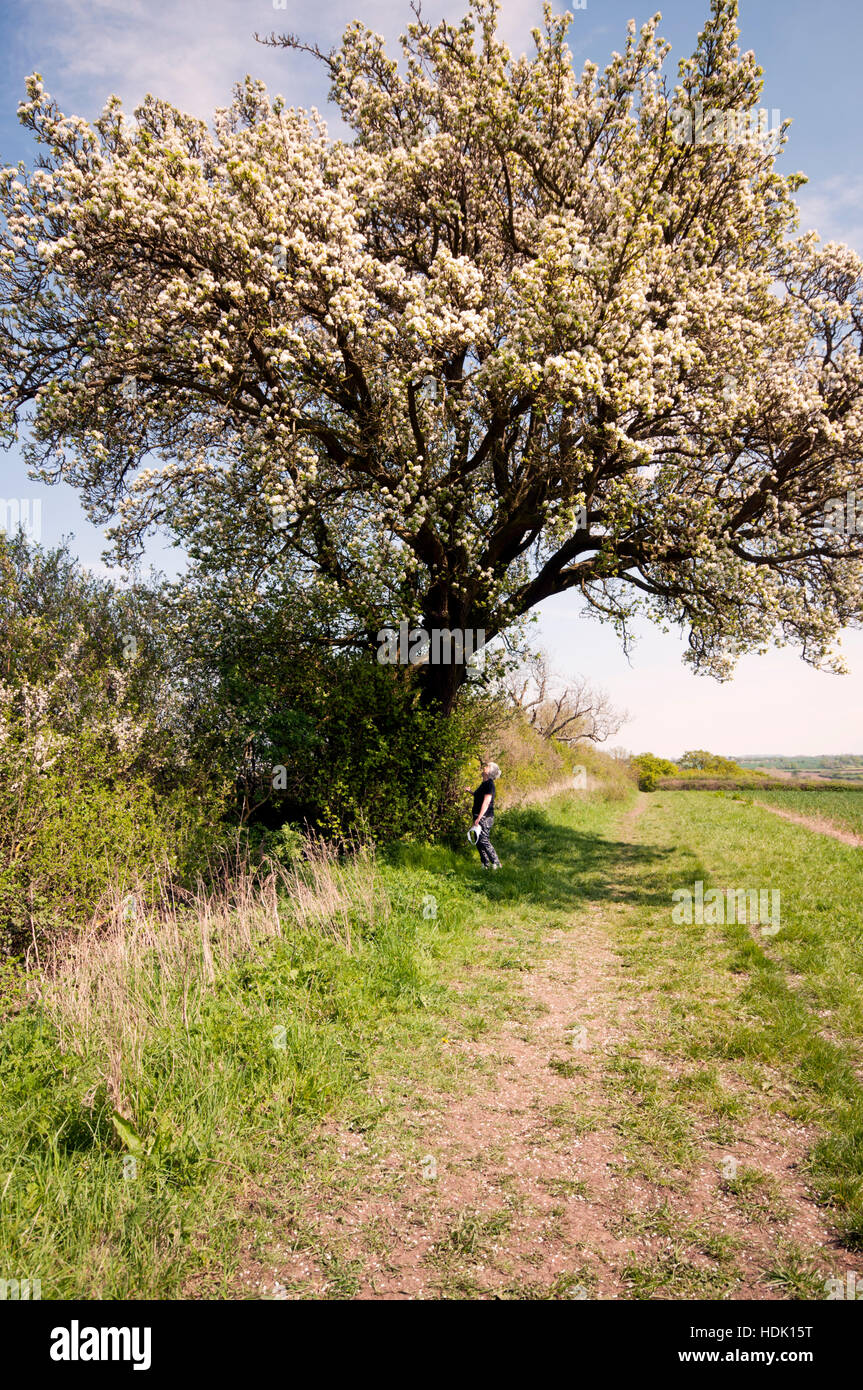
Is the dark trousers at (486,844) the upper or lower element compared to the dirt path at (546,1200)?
upper

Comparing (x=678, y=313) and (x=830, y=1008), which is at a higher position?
(x=678, y=313)

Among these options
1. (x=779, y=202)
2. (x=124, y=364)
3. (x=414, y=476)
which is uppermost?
(x=779, y=202)

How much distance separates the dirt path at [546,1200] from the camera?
12.1ft

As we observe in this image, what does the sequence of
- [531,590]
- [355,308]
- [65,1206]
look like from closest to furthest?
[65,1206] < [355,308] < [531,590]

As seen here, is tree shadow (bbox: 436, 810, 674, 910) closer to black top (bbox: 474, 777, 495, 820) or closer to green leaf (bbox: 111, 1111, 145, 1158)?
black top (bbox: 474, 777, 495, 820)

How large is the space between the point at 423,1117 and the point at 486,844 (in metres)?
8.39

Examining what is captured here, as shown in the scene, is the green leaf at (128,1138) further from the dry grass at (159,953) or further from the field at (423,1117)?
the dry grass at (159,953)

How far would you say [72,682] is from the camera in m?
11.6

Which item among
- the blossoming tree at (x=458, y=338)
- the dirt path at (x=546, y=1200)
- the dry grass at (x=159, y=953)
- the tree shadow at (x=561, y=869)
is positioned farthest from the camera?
the tree shadow at (x=561, y=869)

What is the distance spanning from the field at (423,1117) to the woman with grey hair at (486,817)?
178 inches

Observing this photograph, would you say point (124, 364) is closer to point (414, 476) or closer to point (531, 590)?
point (414, 476)

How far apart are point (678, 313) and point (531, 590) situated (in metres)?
6.18

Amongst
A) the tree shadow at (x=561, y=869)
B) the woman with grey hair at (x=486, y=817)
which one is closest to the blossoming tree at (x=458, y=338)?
the woman with grey hair at (x=486, y=817)
